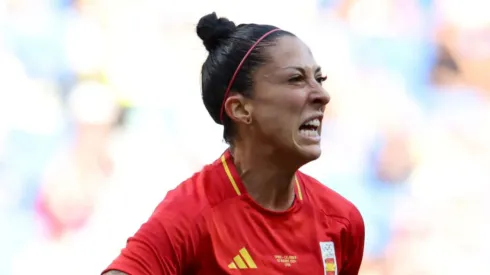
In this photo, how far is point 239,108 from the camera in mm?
1281

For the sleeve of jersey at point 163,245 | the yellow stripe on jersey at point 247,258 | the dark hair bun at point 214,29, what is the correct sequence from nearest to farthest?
the sleeve of jersey at point 163,245, the yellow stripe on jersey at point 247,258, the dark hair bun at point 214,29

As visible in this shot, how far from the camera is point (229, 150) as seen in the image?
1351mm

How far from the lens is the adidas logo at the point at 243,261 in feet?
3.90

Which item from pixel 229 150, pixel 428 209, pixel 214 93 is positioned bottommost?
pixel 428 209

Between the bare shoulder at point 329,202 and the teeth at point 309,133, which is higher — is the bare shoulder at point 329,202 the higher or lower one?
the lower one

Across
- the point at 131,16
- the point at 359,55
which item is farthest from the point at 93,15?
the point at 359,55

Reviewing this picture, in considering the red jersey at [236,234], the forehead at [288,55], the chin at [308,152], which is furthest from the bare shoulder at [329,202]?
the forehead at [288,55]

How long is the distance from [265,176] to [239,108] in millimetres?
137

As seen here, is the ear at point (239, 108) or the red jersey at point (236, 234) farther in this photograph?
the ear at point (239, 108)

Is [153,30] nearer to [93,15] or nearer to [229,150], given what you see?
[93,15]

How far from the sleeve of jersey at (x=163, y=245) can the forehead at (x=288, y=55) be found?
31 centimetres

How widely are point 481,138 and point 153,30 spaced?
1.06m

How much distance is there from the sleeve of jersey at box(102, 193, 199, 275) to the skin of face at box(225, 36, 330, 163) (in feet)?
0.65

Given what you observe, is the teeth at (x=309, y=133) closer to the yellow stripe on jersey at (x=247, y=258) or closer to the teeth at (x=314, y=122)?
the teeth at (x=314, y=122)
